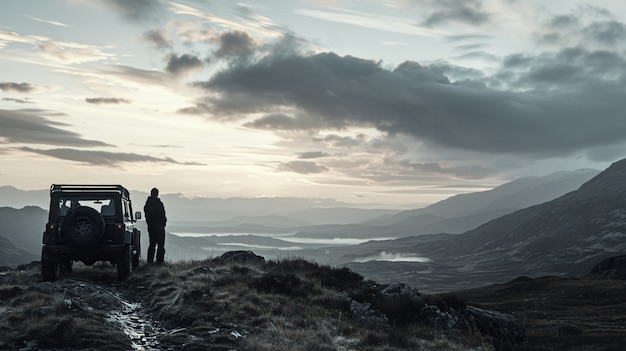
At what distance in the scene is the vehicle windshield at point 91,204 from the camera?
1798 cm

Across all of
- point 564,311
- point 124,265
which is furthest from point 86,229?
point 564,311

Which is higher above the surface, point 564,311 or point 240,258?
point 240,258

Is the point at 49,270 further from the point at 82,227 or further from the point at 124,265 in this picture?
the point at 124,265

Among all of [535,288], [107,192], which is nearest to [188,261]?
[107,192]

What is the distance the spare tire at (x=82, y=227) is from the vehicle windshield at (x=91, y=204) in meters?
1.17

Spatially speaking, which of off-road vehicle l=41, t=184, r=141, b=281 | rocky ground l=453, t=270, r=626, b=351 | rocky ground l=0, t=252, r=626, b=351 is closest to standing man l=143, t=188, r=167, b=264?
rocky ground l=0, t=252, r=626, b=351

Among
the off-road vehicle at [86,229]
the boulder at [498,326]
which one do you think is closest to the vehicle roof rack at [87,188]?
the off-road vehicle at [86,229]

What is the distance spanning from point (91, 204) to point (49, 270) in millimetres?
2577

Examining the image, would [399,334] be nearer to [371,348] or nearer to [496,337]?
[371,348]

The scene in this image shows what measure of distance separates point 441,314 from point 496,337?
231 centimetres

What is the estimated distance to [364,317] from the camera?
49.4ft

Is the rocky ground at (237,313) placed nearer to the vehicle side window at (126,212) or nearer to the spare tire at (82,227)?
the spare tire at (82,227)

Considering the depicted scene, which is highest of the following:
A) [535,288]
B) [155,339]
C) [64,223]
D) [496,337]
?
[64,223]

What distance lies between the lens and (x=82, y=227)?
16.8 metres
